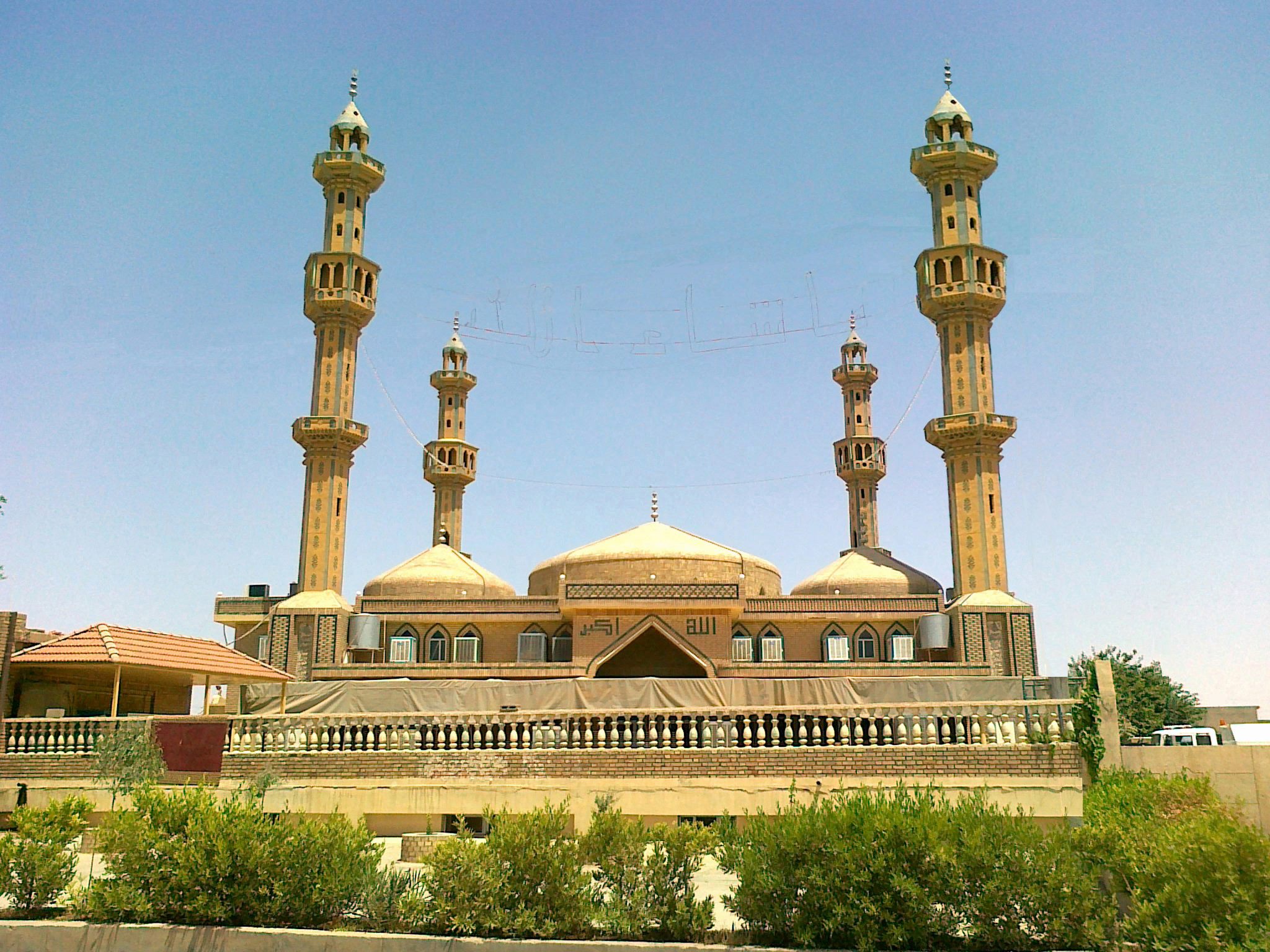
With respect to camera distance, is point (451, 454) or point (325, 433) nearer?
point (325, 433)

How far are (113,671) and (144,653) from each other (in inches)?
108

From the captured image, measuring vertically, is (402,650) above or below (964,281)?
below

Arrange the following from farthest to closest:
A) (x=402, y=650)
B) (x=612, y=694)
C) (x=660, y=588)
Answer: (x=402, y=650)
(x=660, y=588)
(x=612, y=694)

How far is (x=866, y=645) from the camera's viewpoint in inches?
1339

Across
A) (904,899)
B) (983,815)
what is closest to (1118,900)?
(983,815)

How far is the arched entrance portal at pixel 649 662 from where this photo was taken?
3161 cm

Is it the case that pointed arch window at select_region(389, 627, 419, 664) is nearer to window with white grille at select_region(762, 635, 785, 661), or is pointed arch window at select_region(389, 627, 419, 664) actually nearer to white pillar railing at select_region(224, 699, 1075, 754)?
window with white grille at select_region(762, 635, 785, 661)

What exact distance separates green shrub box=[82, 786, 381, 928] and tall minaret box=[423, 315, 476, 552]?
36607 mm

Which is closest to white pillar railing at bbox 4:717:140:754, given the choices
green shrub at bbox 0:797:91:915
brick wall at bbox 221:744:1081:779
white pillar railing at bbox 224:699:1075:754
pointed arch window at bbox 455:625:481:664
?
white pillar railing at bbox 224:699:1075:754

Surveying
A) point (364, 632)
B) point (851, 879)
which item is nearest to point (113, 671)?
point (364, 632)

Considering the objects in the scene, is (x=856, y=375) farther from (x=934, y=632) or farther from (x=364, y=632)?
(x=364, y=632)

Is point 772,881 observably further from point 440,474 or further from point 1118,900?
point 440,474

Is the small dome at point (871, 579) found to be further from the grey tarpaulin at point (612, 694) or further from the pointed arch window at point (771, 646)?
the grey tarpaulin at point (612, 694)

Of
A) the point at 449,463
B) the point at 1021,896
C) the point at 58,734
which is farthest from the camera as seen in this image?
the point at 449,463
